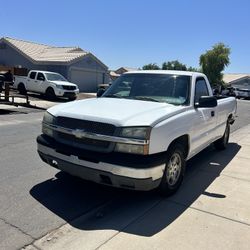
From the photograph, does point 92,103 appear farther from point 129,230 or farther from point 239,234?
point 239,234

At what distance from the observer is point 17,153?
23.2ft


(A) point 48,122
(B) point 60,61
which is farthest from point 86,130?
(B) point 60,61

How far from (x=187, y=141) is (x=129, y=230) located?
1.95 metres

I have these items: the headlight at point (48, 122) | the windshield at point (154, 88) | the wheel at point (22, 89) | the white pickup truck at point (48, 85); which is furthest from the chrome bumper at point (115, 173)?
the wheel at point (22, 89)

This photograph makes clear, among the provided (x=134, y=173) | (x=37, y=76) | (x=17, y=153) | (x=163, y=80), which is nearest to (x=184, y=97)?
(x=163, y=80)

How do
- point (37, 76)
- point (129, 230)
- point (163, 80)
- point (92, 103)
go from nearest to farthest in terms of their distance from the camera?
point (129, 230) < point (92, 103) < point (163, 80) < point (37, 76)

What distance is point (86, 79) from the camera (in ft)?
117

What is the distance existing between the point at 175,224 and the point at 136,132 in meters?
1.19

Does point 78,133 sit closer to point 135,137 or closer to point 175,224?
point 135,137

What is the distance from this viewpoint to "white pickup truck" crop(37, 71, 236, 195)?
13.6ft

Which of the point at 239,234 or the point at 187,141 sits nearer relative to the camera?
the point at 239,234

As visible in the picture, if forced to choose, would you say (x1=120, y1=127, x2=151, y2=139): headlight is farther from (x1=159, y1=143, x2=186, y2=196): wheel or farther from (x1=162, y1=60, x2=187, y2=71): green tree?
(x1=162, y1=60, x2=187, y2=71): green tree

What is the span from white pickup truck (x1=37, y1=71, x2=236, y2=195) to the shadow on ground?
12.1 inches

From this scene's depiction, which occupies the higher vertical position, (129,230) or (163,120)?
(163,120)
